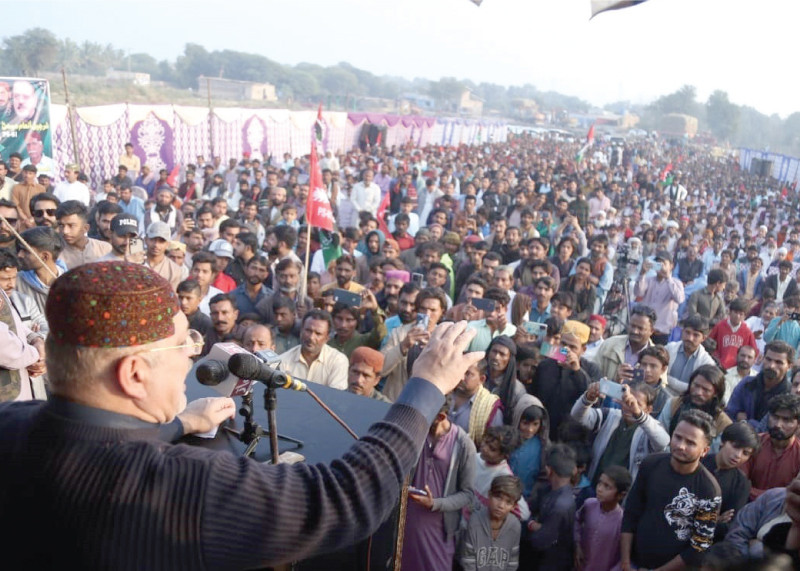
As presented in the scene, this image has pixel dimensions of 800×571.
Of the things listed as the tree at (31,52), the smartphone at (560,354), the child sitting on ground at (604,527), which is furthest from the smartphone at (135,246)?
the tree at (31,52)

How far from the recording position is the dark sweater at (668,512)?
2.97 metres

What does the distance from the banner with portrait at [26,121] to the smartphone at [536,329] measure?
9174 millimetres

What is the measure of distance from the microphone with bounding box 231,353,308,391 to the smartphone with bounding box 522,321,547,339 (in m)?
3.48

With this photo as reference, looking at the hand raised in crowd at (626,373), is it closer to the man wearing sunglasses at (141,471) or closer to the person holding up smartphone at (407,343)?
the person holding up smartphone at (407,343)

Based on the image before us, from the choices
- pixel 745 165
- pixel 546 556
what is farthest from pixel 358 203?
pixel 745 165

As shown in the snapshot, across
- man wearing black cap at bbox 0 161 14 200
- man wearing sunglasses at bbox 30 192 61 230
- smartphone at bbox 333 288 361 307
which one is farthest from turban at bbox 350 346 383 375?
man wearing black cap at bbox 0 161 14 200

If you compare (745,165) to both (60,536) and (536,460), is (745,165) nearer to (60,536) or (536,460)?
(536,460)

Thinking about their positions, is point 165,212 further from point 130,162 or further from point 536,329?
point 536,329

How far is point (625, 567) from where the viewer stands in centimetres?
317

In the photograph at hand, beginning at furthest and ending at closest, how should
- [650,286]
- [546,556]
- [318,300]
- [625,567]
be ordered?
[650,286] → [318,300] → [546,556] → [625,567]

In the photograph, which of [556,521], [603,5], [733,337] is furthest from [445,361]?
[733,337]

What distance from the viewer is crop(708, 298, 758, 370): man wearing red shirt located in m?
5.60

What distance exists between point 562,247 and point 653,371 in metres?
3.29

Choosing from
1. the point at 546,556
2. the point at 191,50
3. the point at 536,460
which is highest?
the point at 191,50
